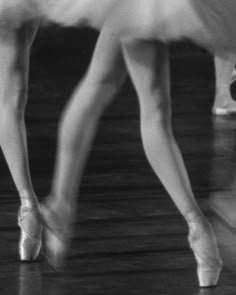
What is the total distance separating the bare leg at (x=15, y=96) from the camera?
4.30 meters

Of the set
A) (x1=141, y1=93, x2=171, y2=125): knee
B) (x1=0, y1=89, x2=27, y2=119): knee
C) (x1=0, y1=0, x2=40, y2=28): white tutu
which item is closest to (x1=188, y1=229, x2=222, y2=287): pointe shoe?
(x1=141, y1=93, x2=171, y2=125): knee

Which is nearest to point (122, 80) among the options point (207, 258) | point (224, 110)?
point (207, 258)

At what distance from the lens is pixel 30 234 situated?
14.5ft

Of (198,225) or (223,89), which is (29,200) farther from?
(223,89)

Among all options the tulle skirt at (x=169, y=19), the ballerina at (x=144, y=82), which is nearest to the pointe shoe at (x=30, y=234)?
the ballerina at (x=144, y=82)

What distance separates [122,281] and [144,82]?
720mm

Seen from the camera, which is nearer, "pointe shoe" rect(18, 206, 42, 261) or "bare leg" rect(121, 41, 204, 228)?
"bare leg" rect(121, 41, 204, 228)

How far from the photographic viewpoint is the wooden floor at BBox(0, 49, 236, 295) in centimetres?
417

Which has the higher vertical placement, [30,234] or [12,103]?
[12,103]

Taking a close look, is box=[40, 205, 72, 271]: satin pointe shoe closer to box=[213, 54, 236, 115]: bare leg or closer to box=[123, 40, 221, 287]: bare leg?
box=[123, 40, 221, 287]: bare leg

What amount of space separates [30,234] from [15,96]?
0.52 meters

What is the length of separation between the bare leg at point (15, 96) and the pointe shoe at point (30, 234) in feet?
0.15

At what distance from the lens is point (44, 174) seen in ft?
20.3

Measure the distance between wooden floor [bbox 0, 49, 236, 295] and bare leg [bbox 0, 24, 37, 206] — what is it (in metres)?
0.33
